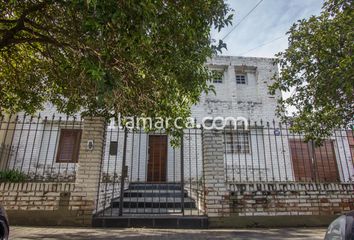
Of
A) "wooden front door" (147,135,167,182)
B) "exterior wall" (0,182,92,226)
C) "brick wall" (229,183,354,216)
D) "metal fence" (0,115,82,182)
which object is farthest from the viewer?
"wooden front door" (147,135,167,182)

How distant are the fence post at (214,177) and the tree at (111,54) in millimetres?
1059

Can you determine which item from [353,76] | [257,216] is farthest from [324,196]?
[353,76]

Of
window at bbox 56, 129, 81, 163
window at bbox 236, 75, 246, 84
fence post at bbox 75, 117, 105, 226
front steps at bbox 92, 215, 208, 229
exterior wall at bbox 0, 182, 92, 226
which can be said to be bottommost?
front steps at bbox 92, 215, 208, 229

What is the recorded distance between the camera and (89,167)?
4938 mm

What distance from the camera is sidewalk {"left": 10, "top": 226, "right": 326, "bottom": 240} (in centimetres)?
402

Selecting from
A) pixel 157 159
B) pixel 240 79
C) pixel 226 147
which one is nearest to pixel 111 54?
pixel 157 159

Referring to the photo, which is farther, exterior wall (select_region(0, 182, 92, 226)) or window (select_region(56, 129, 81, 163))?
window (select_region(56, 129, 81, 163))

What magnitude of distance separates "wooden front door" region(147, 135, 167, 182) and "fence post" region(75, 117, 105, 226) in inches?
201

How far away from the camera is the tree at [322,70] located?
175 inches

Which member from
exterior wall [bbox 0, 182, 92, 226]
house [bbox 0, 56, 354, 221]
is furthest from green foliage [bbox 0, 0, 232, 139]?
house [bbox 0, 56, 354, 221]

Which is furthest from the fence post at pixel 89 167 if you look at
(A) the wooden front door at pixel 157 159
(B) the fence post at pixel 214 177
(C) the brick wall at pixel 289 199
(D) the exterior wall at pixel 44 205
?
(A) the wooden front door at pixel 157 159

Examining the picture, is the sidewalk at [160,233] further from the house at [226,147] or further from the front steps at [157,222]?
the house at [226,147]

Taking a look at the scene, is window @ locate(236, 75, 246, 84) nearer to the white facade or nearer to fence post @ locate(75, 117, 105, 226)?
the white facade

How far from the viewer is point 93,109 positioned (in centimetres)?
535
